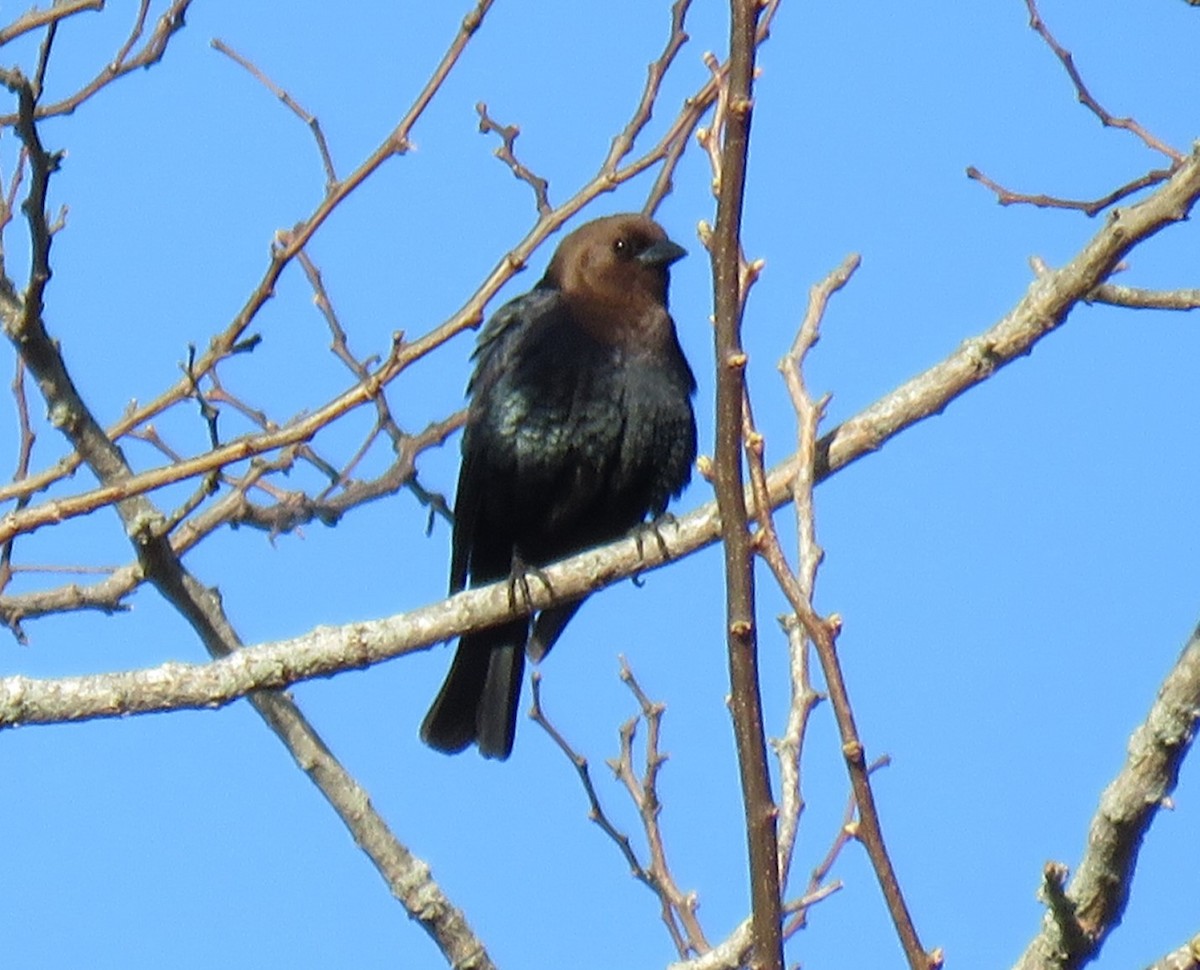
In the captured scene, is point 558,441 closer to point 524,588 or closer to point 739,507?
point 524,588

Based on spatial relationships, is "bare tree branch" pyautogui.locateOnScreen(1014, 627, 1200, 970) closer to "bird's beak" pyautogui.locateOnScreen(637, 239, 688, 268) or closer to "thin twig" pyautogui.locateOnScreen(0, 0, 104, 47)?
"thin twig" pyautogui.locateOnScreen(0, 0, 104, 47)

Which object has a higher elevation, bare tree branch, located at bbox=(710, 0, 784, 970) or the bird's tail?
the bird's tail

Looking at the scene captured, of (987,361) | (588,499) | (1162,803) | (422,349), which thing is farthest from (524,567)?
(1162,803)

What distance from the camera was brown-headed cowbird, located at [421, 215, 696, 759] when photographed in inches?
192

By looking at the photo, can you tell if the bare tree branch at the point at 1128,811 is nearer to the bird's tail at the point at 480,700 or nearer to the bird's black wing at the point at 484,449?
the bird's black wing at the point at 484,449

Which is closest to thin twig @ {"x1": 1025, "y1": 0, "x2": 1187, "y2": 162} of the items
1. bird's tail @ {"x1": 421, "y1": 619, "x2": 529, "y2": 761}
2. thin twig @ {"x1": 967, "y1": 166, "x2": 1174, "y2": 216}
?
thin twig @ {"x1": 967, "y1": 166, "x2": 1174, "y2": 216}

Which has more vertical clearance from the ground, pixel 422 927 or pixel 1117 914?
pixel 422 927

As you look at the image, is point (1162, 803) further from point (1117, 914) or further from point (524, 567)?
point (524, 567)

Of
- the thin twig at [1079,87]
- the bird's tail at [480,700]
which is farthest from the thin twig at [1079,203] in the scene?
the bird's tail at [480,700]

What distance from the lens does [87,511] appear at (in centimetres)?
223

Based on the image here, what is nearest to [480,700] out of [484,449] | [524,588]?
[484,449]

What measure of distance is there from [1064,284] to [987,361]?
0.56ft

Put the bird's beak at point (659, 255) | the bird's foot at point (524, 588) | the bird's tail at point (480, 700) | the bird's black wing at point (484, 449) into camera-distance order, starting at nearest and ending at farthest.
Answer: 1. the bird's foot at point (524, 588)
2. the bird's black wing at point (484, 449)
3. the bird's tail at point (480, 700)
4. the bird's beak at point (659, 255)

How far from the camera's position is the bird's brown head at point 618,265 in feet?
17.3
